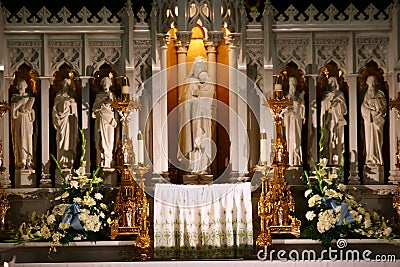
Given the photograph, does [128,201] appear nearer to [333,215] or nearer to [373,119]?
[333,215]

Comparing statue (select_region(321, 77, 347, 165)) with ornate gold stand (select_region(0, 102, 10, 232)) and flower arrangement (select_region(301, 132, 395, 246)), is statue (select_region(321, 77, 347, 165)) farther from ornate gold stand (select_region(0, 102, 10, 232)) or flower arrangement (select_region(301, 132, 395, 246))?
ornate gold stand (select_region(0, 102, 10, 232))

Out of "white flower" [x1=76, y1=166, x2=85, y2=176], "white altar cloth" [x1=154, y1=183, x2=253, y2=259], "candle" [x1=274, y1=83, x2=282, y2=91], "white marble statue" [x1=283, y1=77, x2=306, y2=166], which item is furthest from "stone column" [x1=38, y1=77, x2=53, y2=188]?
"white marble statue" [x1=283, y1=77, x2=306, y2=166]

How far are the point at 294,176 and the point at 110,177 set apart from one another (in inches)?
86.0

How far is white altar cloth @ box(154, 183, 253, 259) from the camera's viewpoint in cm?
1042

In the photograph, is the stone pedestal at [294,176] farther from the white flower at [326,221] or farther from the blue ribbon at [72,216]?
A: the blue ribbon at [72,216]

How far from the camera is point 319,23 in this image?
11.6 metres

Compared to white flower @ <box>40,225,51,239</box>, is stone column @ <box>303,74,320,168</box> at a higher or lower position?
higher

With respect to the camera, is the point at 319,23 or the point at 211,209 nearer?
the point at 211,209

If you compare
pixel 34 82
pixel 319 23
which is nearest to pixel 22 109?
pixel 34 82

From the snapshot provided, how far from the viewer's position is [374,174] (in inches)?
460

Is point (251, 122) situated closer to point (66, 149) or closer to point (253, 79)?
point (253, 79)

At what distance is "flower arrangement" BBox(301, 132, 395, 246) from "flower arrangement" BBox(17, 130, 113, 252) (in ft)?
7.27

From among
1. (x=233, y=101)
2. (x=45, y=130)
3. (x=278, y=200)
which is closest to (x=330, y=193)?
(x=278, y=200)

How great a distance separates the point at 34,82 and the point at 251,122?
2642 millimetres
